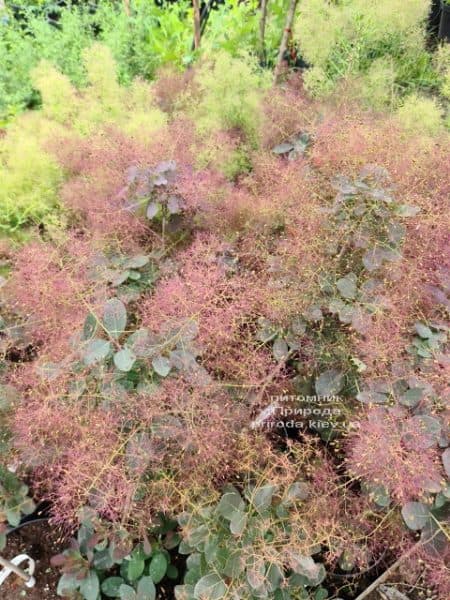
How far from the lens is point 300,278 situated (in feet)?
3.61

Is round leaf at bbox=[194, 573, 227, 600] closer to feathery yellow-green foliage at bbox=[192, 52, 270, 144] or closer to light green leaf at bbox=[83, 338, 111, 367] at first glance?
light green leaf at bbox=[83, 338, 111, 367]

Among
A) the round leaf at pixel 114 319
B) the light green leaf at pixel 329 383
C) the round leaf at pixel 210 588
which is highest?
the round leaf at pixel 114 319

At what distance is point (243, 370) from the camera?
1.08 m

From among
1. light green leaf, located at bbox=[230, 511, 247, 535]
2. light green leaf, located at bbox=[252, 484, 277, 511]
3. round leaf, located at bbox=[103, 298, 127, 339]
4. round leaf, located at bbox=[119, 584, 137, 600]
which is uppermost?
round leaf, located at bbox=[103, 298, 127, 339]

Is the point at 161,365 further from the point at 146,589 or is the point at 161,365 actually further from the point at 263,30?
the point at 263,30

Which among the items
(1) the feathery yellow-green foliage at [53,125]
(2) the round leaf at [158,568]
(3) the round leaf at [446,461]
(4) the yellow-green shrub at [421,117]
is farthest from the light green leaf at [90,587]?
(4) the yellow-green shrub at [421,117]

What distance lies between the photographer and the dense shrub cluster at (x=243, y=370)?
0.95m

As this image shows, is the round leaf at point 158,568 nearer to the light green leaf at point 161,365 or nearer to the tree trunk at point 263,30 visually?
the light green leaf at point 161,365

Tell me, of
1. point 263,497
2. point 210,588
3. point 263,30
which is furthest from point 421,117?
point 210,588

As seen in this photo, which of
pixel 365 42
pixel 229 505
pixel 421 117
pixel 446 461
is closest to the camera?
pixel 446 461

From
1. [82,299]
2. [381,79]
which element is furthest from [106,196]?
[381,79]

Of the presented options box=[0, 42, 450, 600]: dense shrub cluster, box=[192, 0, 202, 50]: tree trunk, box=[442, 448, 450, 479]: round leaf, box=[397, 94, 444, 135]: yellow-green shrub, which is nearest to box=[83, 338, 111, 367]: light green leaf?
box=[0, 42, 450, 600]: dense shrub cluster

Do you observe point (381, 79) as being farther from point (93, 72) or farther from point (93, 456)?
point (93, 456)

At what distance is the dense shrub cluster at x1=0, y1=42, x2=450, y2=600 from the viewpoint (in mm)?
954
